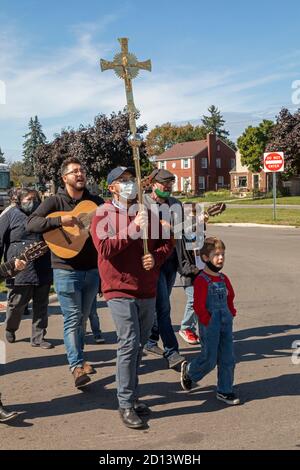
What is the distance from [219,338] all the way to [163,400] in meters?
0.72

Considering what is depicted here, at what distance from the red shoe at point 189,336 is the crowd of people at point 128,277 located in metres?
0.01

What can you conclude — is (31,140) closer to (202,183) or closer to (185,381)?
(202,183)

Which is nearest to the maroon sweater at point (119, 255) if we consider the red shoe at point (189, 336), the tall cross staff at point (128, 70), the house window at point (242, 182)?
the tall cross staff at point (128, 70)

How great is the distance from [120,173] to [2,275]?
5.58 feet

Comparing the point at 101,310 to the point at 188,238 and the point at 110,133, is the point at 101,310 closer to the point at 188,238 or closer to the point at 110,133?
the point at 188,238

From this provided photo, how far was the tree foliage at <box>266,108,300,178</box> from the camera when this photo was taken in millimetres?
46969

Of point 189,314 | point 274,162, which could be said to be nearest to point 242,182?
point 274,162

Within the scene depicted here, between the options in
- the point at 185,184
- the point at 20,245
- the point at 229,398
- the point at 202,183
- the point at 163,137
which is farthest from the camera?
the point at 163,137

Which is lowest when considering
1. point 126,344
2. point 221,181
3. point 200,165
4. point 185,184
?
point 126,344

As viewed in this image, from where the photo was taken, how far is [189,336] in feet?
22.0

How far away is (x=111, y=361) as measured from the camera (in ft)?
19.9

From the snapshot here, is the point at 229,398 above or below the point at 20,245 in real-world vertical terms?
below
